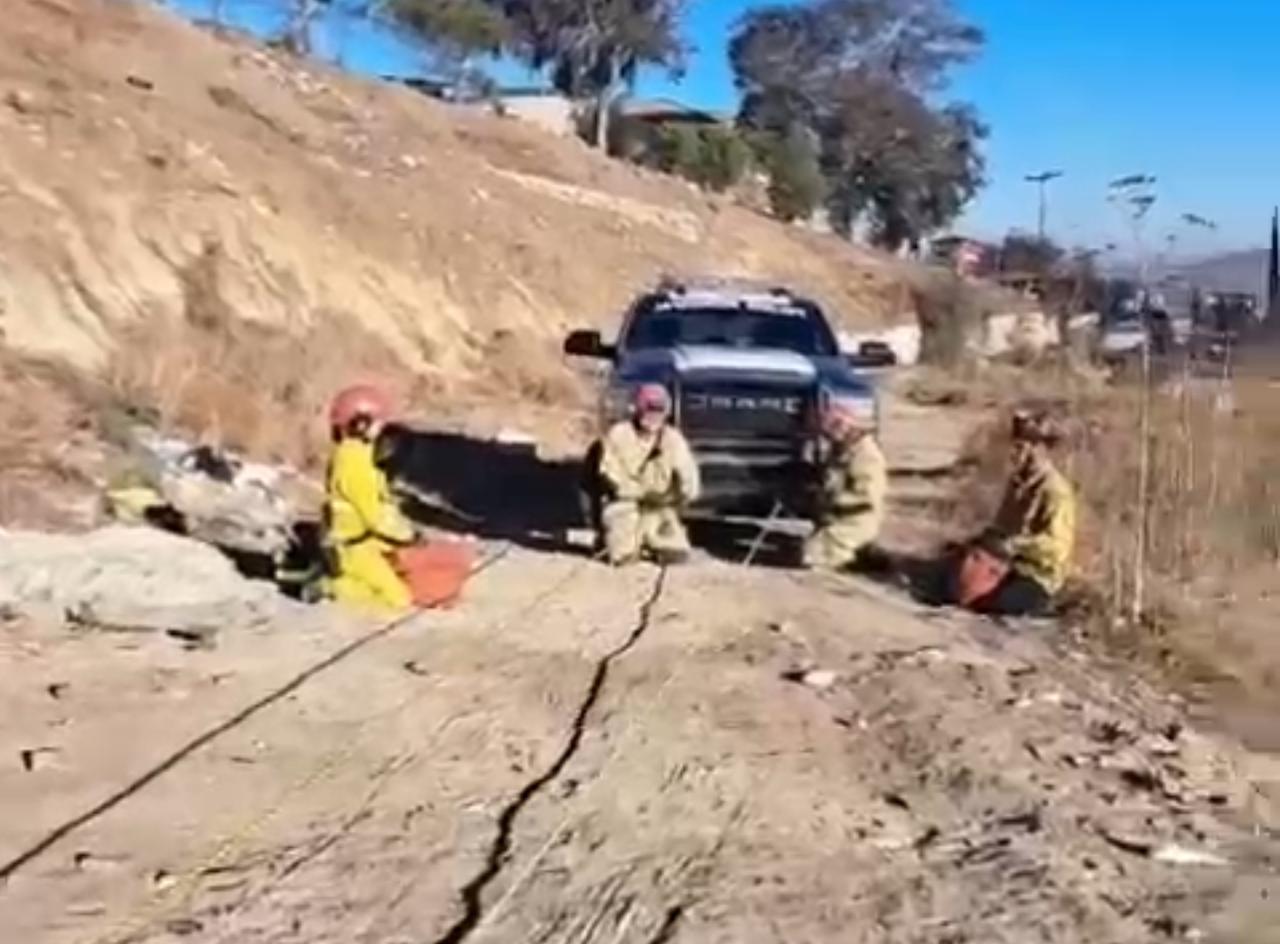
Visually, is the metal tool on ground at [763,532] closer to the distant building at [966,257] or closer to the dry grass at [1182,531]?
the dry grass at [1182,531]

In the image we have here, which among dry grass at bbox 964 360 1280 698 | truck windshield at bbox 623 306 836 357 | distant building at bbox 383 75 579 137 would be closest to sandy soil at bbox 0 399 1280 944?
dry grass at bbox 964 360 1280 698

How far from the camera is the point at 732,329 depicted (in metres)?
19.6

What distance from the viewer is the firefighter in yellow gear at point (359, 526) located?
545 inches

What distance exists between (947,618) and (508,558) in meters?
3.28

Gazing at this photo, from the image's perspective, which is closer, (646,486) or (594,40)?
(646,486)

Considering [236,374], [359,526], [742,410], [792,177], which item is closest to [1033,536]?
[742,410]

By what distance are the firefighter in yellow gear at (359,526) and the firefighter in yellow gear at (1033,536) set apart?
12.1ft

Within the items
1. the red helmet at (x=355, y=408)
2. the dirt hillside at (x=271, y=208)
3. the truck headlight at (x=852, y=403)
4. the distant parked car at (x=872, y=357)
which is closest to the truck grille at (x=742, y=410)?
the truck headlight at (x=852, y=403)

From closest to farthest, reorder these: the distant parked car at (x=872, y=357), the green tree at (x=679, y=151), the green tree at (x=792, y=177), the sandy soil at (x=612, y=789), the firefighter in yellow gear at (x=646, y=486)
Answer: the sandy soil at (x=612, y=789) < the firefighter in yellow gear at (x=646, y=486) < the distant parked car at (x=872, y=357) < the green tree at (x=679, y=151) < the green tree at (x=792, y=177)

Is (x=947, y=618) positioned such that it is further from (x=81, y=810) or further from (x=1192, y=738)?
(x=81, y=810)

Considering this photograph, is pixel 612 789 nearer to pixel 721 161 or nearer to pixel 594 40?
pixel 721 161

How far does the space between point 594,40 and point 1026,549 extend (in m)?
71.8

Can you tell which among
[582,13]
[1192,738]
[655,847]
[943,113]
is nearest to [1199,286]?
[1192,738]

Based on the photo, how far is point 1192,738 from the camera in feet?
39.5
